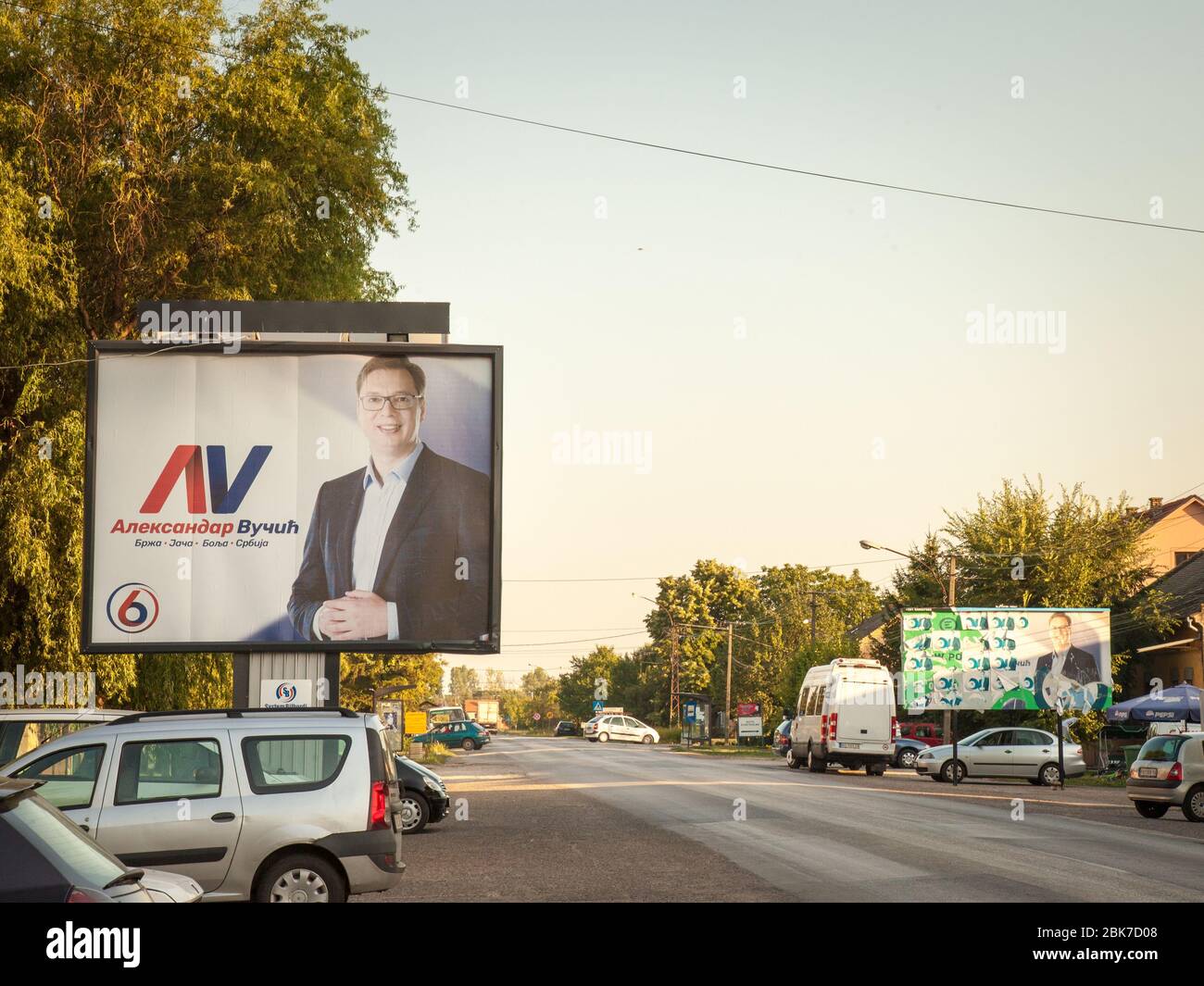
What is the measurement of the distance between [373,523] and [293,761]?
33.1 ft

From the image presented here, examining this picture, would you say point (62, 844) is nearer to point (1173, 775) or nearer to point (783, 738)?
point (1173, 775)

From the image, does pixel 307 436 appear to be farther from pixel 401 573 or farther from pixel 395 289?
pixel 395 289

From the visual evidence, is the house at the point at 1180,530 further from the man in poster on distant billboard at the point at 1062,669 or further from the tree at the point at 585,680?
the tree at the point at 585,680

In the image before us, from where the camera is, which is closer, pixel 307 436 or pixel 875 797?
pixel 307 436

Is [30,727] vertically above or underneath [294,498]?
underneath

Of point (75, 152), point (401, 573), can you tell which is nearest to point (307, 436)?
point (401, 573)

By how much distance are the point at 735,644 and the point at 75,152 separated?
83.3 m

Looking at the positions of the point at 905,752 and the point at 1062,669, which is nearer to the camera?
the point at 1062,669

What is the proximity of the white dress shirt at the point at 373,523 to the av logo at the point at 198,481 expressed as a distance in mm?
1756

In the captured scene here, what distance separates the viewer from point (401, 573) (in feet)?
67.9

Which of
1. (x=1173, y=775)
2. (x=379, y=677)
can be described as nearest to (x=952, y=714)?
(x=1173, y=775)

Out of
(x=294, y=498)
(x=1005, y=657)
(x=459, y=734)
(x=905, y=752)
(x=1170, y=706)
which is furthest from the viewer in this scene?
(x=459, y=734)

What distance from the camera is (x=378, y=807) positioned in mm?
10688

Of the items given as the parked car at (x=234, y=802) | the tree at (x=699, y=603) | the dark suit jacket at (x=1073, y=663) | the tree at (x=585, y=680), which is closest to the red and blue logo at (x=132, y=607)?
the parked car at (x=234, y=802)
